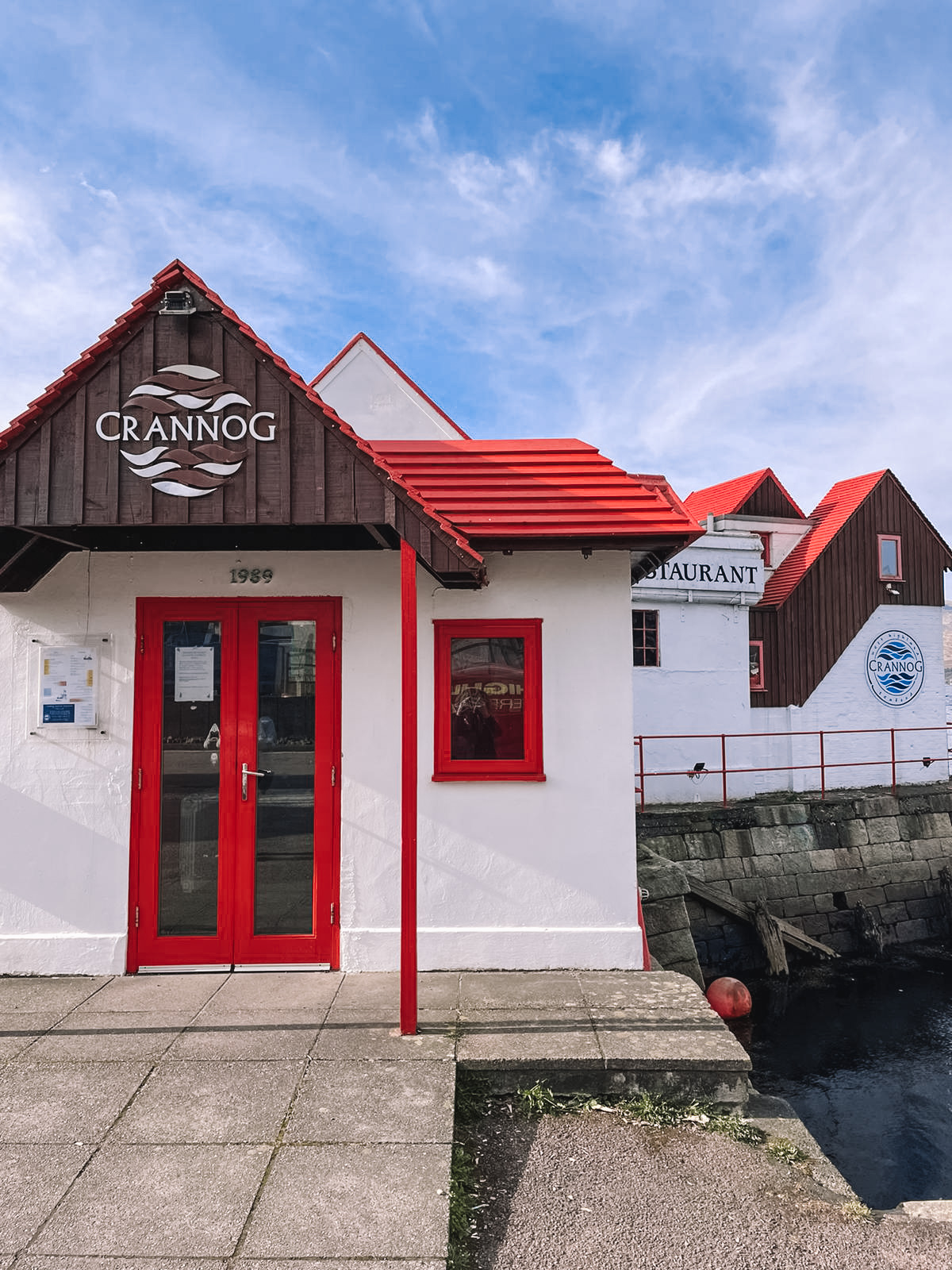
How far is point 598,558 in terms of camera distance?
6.27 metres

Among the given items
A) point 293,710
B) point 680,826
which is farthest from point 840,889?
point 293,710

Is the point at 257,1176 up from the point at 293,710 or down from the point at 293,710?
down

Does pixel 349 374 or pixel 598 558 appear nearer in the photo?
pixel 598 558

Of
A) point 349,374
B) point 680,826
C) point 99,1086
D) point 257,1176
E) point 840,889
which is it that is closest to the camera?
point 257,1176

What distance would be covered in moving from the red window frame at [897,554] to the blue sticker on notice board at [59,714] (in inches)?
801

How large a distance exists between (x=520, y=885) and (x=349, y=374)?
28.6ft

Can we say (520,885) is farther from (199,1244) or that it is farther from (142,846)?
(199,1244)

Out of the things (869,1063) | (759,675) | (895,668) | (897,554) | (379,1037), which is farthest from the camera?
(897,554)

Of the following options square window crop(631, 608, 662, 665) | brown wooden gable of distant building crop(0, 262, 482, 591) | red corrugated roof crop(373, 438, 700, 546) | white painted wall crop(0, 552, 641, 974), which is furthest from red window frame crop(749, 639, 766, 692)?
brown wooden gable of distant building crop(0, 262, 482, 591)

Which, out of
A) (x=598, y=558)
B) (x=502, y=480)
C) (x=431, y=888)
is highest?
(x=502, y=480)

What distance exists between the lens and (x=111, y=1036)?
4.95 meters

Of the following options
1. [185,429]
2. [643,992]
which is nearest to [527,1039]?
[643,992]

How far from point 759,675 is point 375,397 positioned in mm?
12118

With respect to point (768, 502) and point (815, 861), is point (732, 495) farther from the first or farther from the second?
point (815, 861)
